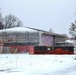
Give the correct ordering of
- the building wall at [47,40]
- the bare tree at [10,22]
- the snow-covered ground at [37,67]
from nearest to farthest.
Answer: the snow-covered ground at [37,67] → the building wall at [47,40] → the bare tree at [10,22]

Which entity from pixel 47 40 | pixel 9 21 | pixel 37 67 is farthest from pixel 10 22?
pixel 37 67

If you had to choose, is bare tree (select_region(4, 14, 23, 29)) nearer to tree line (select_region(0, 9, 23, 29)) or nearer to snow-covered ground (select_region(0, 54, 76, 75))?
tree line (select_region(0, 9, 23, 29))

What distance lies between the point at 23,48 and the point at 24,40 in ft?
25.9

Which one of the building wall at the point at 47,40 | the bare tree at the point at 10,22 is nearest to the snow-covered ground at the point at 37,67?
the building wall at the point at 47,40

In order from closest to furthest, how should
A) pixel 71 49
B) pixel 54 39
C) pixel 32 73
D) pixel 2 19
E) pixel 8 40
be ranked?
pixel 32 73 < pixel 71 49 < pixel 8 40 < pixel 54 39 < pixel 2 19

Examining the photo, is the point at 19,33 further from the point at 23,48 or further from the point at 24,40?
the point at 23,48

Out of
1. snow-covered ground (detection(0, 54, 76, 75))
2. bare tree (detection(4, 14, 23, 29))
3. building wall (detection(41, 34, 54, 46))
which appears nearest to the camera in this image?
snow-covered ground (detection(0, 54, 76, 75))

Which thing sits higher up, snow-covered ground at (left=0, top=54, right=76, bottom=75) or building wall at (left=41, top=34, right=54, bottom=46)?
building wall at (left=41, top=34, right=54, bottom=46)

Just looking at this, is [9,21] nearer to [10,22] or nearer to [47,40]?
[10,22]

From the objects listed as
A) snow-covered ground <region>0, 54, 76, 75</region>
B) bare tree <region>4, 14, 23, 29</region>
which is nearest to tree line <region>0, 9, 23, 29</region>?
bare tree <region>4, 14, 23, 29</region>

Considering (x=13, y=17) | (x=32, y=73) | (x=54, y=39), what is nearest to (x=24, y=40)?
(x=54, y=39)

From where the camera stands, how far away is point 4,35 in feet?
188

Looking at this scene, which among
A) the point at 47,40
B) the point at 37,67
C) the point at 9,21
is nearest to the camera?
the point at 37,67

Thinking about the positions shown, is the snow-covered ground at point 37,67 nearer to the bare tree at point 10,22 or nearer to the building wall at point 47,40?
the building wall at point 47,40
